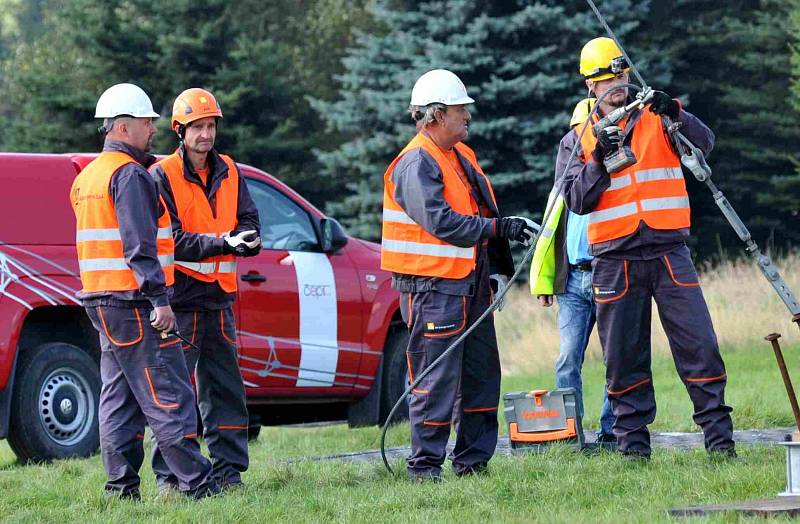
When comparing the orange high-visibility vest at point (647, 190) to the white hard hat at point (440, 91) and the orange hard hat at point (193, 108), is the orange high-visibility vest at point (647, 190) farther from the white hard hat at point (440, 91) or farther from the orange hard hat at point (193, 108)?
the orange hard hat at point (193, 108)

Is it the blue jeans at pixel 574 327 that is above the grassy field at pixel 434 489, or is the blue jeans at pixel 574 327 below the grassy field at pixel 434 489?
above

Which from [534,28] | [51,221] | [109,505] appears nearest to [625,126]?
[109,505]

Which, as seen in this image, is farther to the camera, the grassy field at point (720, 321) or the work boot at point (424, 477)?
the grassy field at point (720, 321)

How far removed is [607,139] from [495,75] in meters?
17.7

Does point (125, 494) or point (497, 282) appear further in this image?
point (497, 282)

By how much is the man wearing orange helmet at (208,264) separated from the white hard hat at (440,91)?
44.4 inches

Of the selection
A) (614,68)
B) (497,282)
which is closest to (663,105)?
(614,68)

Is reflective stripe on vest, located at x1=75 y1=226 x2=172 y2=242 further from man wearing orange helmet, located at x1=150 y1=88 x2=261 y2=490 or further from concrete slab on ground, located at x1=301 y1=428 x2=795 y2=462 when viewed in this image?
concrete slab on ground, located at x1=301 y1=428 x2=795 y2=462

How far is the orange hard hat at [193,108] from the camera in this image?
7883 millimetres

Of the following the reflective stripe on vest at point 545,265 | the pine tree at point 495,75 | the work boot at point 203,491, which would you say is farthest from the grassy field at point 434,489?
the pine tree at point 495,75

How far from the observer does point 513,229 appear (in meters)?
7.73

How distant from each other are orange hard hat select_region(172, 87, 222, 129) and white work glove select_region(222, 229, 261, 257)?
0.69 meters

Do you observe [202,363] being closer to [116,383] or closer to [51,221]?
[116,383]

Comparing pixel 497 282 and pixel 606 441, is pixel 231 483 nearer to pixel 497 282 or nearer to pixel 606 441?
pixel 497 282
